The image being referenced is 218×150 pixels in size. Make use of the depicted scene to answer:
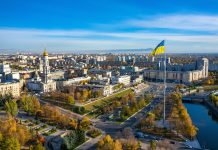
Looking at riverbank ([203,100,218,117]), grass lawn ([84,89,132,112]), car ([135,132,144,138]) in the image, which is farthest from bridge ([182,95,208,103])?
car ([135,132,144,138])

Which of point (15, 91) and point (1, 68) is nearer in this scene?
point (15, 91)

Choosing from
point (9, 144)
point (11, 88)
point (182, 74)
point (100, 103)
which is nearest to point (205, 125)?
point (100, 103)

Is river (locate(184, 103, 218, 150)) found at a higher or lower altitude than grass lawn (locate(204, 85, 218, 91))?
lower

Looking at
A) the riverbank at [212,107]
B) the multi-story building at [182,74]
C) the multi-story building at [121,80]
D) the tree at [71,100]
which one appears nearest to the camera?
the riverbank at [212,107]

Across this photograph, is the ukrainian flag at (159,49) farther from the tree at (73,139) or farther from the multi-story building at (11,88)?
the multi-story building at (11,88)

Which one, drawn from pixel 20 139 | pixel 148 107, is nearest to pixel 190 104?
pixel 148 107

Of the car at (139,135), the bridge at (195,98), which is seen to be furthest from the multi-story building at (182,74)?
the car at (139,135)

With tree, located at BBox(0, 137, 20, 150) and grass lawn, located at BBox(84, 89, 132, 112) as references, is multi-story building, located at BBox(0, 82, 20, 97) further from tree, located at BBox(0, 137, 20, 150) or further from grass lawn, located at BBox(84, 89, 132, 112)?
tree, located at BBox(0, 137, 20, 150)

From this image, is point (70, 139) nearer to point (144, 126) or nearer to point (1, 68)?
point (144, 126)
